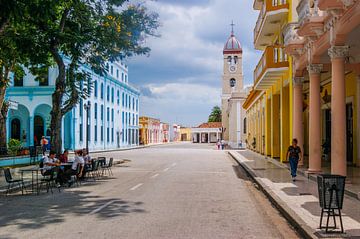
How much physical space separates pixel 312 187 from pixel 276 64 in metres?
10.1

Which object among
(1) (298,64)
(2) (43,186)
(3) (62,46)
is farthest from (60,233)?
(3) (62,46)

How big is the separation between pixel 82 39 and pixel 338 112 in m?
11.4

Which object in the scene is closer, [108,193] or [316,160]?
[108,193]

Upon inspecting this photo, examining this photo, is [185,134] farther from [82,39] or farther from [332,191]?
[332,191]

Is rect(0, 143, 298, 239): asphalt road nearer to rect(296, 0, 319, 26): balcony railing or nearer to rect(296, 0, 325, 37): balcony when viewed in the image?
rect(296, 0, 325, 37): balcony

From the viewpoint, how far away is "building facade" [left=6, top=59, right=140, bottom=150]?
4516 centimetres

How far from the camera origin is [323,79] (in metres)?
23.2

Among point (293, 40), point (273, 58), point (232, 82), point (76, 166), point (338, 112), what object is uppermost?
point (232, 82)

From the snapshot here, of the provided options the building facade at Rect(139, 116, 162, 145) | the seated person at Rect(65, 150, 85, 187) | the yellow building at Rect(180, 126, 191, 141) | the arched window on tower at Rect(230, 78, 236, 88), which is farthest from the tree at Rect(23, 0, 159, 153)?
the yellow building at Rect(180, 126, 191, 141)

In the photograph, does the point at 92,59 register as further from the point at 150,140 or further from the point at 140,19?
the point at 150,140

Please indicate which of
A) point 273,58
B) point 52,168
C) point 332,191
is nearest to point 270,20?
point 273,58

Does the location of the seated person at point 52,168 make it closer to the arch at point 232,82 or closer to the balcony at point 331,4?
the balcony at point 331,4

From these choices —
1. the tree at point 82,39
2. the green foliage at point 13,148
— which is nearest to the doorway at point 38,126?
the green foliage at point 13,148

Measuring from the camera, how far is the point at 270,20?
23.7 meters
